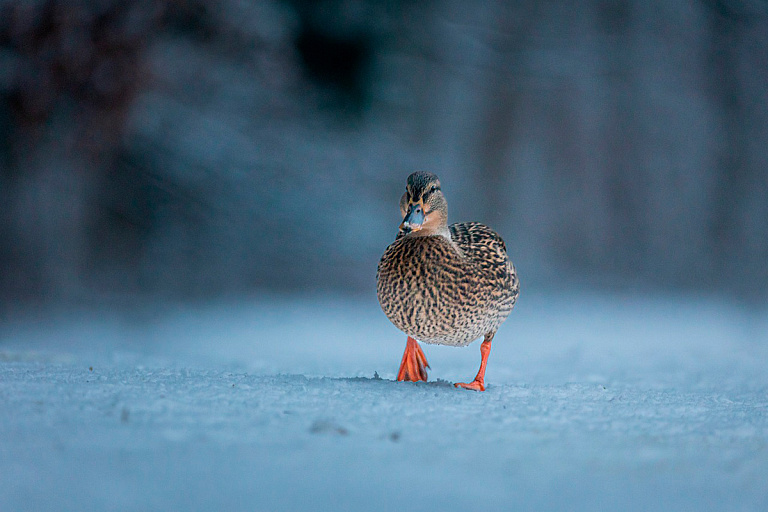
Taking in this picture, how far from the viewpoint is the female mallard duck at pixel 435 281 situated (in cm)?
111

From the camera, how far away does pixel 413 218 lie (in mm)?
1081

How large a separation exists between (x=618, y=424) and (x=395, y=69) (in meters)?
3.21

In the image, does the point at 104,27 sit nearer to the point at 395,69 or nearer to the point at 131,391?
the point at 395,69

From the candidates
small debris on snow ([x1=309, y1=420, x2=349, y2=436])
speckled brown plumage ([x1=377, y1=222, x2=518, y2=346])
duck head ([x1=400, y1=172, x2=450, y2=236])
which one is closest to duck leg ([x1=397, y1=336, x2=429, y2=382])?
speckled brown plumage ([x1=377, y1=222, x2=518, y2=346])

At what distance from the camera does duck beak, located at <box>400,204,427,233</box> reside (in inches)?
42.3

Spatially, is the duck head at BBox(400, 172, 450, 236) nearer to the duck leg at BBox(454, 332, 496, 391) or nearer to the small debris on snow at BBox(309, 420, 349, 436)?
the duck leg at BBox(454, 332, 496, 391)

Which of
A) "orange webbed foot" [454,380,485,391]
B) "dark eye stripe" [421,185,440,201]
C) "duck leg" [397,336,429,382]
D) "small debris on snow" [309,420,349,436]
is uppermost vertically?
"dark eye stripe" [421,185,440,201]

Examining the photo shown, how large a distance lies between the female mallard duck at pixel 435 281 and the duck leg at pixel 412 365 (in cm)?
9

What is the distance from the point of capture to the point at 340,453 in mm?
A: 654

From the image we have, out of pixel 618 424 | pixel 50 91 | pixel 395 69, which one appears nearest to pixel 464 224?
pixel 618 424

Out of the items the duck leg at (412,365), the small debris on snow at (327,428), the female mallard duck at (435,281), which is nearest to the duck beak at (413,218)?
the female mallard duck at (435,281)

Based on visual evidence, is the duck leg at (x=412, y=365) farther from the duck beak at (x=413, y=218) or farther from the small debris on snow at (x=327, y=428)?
the small debris on snow at (x=327, y=428)

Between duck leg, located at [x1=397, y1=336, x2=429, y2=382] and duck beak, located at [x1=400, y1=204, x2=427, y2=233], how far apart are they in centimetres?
27

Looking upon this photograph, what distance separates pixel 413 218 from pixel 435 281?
108 mm
